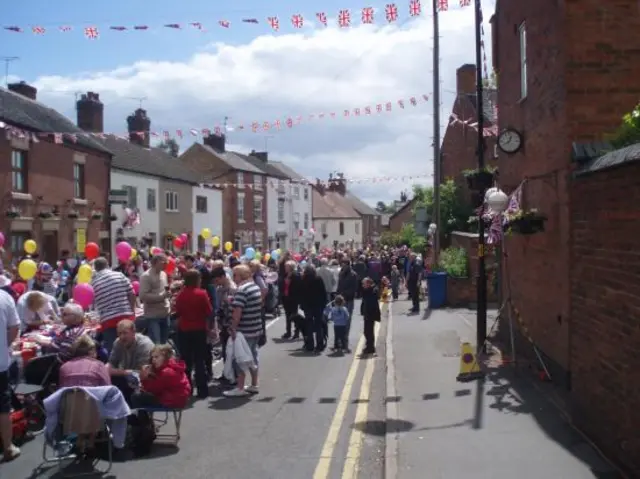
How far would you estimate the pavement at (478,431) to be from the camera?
6215 mm

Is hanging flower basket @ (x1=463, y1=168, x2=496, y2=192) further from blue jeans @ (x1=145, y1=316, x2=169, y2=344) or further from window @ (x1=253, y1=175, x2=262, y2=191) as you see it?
window @ (x1=253, y1=175, x2=262, y2=191)

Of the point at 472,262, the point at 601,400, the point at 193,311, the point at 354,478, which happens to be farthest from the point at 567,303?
the point at 472,262

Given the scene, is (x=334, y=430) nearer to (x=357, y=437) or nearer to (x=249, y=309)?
(x=357, y=437)

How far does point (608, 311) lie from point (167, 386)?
4319 millimetres

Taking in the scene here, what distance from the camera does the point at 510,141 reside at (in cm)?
1169

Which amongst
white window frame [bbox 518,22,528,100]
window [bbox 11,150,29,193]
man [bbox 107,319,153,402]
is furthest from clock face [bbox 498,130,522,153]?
window [bbox 11,150,29,193]

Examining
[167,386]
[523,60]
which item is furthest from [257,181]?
[167,386]

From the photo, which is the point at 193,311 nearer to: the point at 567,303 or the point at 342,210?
the point at 567,303

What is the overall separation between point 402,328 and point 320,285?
4062 mm

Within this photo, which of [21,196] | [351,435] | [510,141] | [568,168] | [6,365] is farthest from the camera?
[21,196]

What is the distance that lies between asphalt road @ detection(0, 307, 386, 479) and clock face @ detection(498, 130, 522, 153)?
14.2ft

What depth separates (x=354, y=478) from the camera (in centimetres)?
634

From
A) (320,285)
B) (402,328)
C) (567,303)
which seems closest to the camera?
Answer: (567,303)

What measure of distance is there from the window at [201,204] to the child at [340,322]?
27389mm
